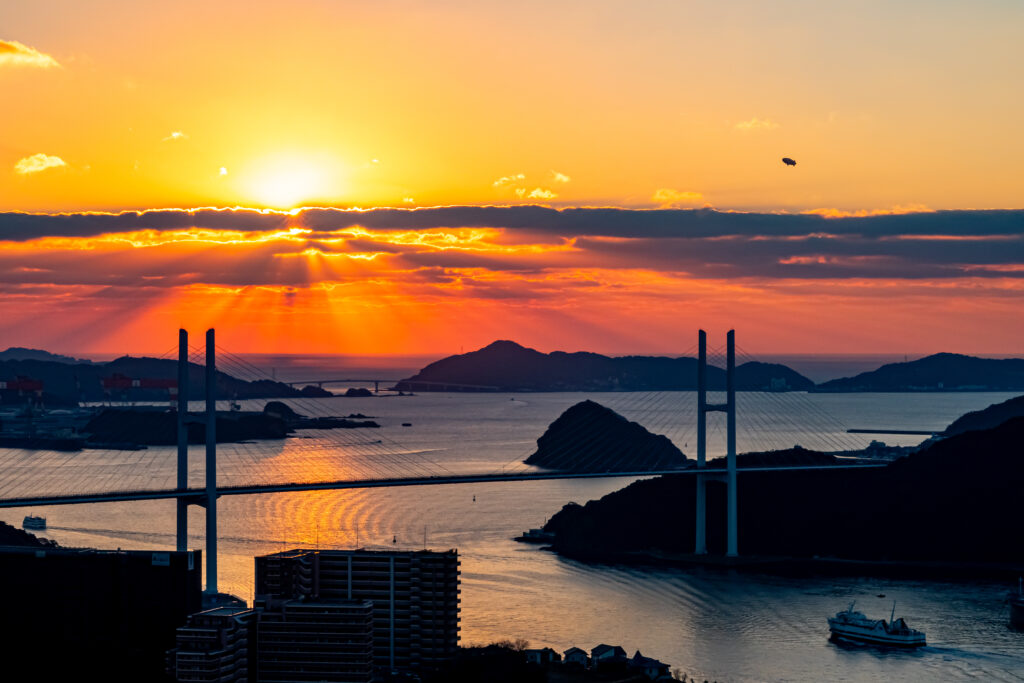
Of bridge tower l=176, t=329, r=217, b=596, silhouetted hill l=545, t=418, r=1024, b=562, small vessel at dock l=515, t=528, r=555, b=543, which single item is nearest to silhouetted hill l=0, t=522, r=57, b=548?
bridge tower l=176, t=329, r=217, b=596

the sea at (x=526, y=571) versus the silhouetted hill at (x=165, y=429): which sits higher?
the silhouetted hill at (x=165, y=429)

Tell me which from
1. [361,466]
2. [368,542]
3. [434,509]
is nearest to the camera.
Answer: [368,542]

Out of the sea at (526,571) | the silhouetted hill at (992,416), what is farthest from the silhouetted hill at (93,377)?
the silhouetted hill at (992,416)

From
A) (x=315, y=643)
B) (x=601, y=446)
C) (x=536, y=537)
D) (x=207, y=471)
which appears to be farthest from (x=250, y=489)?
(x=601, y=446)

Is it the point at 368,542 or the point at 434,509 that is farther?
the point at 434,509

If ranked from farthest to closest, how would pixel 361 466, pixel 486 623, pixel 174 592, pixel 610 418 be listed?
1. pixel 610 418
2. pixel 361 466
3. pixel 486 623
4. pixel 174 592

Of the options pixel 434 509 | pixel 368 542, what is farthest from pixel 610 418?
pixel 368 542

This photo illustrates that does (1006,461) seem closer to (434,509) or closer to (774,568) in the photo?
(774,568)

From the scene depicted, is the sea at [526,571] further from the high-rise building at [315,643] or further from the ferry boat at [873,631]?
the high-rise building at [315,643]
